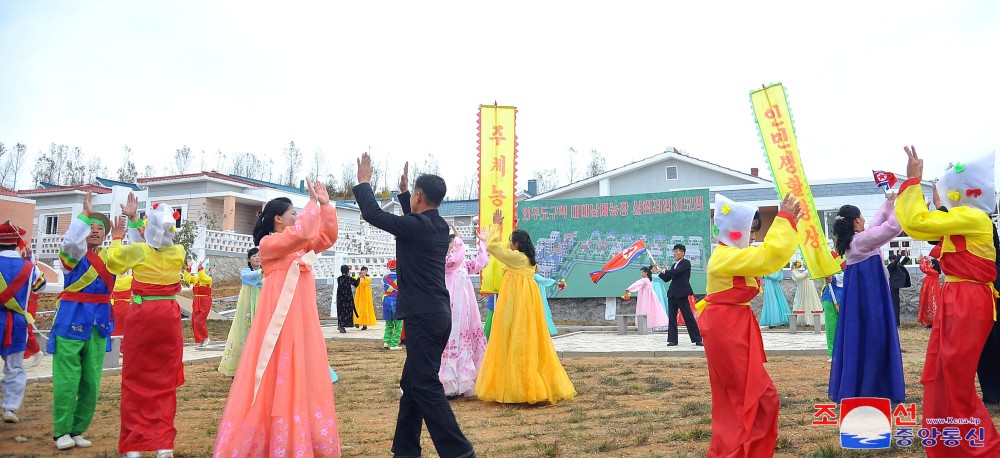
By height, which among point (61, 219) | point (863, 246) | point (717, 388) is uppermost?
point (61, 219)

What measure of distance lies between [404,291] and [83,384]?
303cm

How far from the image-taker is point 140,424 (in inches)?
191

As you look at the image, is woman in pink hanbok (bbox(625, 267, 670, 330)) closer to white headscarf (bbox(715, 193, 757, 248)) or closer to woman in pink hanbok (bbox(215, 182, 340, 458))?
white headscarf (bbox(715, 193, 757, 248))

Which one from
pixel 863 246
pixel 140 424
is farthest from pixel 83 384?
pixel 863 246

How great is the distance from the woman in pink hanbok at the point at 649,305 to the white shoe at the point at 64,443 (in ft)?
45.0

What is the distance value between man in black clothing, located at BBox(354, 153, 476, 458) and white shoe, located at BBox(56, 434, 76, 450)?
2.69 meters

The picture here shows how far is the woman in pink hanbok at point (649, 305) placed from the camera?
17.4 metres

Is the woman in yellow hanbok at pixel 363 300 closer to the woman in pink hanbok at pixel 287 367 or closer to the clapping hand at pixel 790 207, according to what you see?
the woman in pink hanbok at pixel 287 367

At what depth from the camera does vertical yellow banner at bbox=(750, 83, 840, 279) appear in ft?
29.8

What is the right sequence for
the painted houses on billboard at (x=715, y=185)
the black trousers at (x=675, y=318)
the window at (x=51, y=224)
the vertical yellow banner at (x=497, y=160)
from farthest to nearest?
the window at (x=51, y=224), the painted houses on billboard at (x=715, y=185), the black trousers at (x=675, y=318), the vertical yellow banner at (x=497, y=160)

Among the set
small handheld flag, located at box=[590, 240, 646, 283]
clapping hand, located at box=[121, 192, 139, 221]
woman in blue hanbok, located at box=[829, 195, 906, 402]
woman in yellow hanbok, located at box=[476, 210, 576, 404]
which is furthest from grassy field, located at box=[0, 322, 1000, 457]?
small handheld flag, located at box=[590, 240, 646, 283]

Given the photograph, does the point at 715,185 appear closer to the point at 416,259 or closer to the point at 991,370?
the point at 991,370

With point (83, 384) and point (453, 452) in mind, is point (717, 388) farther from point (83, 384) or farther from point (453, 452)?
point (83, 384)

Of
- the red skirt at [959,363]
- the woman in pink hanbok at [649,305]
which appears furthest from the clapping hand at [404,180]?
the woman in pink hanbok at [649,305]
